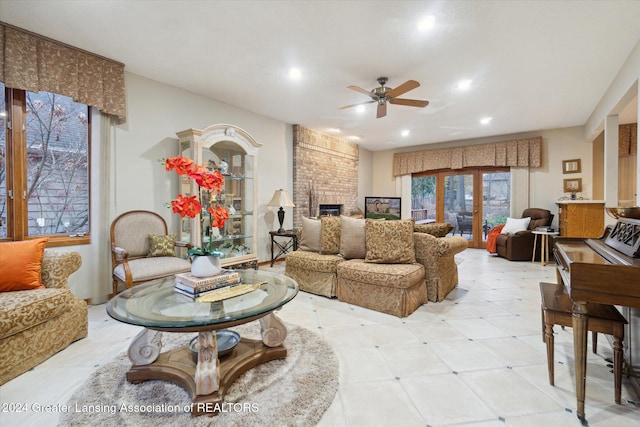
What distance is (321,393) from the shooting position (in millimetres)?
1581

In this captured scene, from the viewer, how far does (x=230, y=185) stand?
400cm

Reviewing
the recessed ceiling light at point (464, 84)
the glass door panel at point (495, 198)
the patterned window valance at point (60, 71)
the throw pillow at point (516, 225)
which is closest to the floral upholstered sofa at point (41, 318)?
the patterned window valance at point (60, 71)

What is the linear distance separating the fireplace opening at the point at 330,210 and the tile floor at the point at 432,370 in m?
3.35

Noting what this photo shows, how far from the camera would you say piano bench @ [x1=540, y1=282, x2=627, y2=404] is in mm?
1476

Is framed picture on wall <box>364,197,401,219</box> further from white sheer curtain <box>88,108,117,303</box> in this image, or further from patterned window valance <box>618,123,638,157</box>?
white sheer curtain <box>88,108,117,303</box>

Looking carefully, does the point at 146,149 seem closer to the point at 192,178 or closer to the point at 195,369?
the point at 192,178

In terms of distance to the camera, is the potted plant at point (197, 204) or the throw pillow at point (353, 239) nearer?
the potted plant at point (197, 204)

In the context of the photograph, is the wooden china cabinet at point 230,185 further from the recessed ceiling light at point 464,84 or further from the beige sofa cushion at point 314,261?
the recessed ceiling light at point 464,84

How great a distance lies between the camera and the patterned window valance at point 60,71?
2.43 m

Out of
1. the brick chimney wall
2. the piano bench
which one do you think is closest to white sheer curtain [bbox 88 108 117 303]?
the brick chimney wall

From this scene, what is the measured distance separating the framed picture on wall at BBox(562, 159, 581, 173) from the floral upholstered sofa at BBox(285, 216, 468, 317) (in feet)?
13.4

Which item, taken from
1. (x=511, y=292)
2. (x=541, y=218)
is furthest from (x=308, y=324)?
(x=541, y=218)

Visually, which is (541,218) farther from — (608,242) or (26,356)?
(26,356)

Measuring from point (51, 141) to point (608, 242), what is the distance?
15.5 ft
